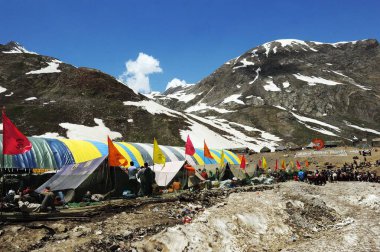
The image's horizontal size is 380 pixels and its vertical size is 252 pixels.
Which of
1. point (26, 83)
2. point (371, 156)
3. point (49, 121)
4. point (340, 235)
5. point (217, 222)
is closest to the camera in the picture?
point (217, 222)

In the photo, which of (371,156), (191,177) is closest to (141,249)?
(191,177)

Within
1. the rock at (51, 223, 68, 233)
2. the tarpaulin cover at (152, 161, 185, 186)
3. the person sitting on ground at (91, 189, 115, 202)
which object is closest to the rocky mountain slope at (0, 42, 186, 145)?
the tarpaulin cover at (152, 161, 185, 186)

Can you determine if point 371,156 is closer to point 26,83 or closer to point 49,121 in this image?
point 49,121

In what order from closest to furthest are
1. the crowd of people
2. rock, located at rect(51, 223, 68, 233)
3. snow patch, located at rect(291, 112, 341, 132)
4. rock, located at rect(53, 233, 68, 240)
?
1. rock, located at rect(53, 233, 68, 240)
2. rock, located at rect(51, 223, 68, 233)
3. the crowd of people
4. snow patch, located at rect(291, 112, 341, 132)

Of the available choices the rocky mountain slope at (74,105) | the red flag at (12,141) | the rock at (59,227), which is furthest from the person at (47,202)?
the rocky mountain slope at (74,105)

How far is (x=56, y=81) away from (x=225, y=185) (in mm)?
110582

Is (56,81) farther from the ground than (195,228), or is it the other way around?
(56,81)

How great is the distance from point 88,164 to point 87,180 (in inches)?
66.7

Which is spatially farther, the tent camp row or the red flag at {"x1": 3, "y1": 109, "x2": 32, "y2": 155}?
the tent camp row

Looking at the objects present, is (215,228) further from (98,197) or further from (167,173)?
(167,173)

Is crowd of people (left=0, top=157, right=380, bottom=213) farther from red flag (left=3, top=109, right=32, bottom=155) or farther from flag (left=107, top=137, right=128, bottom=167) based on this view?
red flag (left=3, top=109, right=32, bottom=155)

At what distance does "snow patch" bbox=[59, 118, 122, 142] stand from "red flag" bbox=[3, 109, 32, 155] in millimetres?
74127

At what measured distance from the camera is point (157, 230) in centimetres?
1703

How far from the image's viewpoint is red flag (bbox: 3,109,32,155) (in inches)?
710
